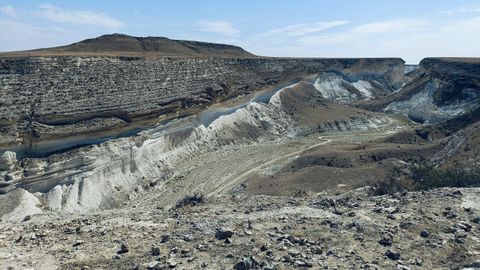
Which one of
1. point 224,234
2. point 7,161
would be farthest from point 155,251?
point 7,161

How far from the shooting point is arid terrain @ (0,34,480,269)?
43.3ft

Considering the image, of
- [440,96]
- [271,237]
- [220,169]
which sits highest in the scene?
[271,237]

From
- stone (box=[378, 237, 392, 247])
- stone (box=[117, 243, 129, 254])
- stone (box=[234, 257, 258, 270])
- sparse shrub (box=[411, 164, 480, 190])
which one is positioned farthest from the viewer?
sparse shrub (box=[411, 164, 480, 190])

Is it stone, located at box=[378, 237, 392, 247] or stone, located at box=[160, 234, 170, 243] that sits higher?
stone, located at box=[378, 237, 392, 247]

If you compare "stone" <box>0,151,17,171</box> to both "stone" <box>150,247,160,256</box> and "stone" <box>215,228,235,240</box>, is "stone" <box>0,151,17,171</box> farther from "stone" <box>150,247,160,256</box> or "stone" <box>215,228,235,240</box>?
"stone" <box>215,228,235,240</box>


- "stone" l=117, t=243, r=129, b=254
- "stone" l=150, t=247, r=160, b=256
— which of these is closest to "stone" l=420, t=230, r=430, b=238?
"stone" l=150, t=247, r=160, b=256

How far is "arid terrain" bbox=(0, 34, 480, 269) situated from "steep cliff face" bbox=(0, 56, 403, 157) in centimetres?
13

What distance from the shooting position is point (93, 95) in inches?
1395

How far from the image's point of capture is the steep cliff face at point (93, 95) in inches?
1151

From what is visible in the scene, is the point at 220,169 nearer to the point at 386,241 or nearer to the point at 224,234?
the point at 224,234

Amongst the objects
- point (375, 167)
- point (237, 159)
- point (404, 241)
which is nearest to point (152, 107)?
point (237, 159)

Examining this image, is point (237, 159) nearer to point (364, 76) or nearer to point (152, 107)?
point (152, 107)

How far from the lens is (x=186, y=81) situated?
4794 centimetres

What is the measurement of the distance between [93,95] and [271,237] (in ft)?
83.6
